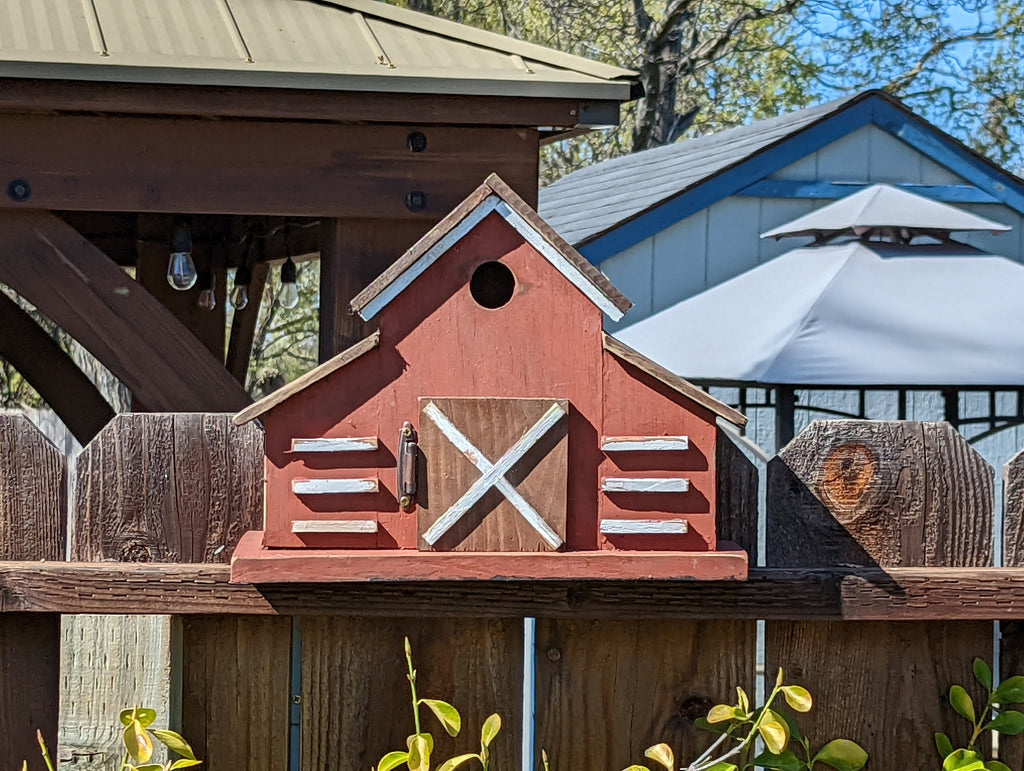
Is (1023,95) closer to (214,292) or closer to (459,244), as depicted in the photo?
(214,292)

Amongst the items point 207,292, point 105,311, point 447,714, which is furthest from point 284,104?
point 207,292

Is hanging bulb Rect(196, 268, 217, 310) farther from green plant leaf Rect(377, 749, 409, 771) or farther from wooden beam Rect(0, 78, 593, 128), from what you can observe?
green plant leaf Rect(377, 749, 409, 771)

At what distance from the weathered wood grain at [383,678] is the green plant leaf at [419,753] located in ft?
0.92

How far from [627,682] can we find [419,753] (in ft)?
1.47

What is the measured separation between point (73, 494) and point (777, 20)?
65.4 ft

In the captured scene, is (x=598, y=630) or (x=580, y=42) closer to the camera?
(x=598, y=630)

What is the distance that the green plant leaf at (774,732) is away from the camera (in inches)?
Result: 71.4

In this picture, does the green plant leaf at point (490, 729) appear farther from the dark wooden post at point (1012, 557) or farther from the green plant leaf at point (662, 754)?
the dark wooden post at point (1012, 557)

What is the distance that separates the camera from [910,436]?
207 centimetres

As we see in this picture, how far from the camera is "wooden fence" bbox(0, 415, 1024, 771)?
79.3 inches

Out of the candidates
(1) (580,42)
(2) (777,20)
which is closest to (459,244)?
(1) (580,42)

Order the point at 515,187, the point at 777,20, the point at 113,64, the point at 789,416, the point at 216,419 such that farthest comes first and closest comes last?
1. the point at 777,20
2. the point at 789,416
3. the point at 515,187
4. the point at 113,64
5. the point at 216,419

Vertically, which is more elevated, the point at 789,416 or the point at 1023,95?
the point at 1023,95

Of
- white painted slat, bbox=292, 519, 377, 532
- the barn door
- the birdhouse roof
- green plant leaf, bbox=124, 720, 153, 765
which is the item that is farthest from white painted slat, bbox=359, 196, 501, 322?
green plant leaf, bbox=124, 720, 153, 765
